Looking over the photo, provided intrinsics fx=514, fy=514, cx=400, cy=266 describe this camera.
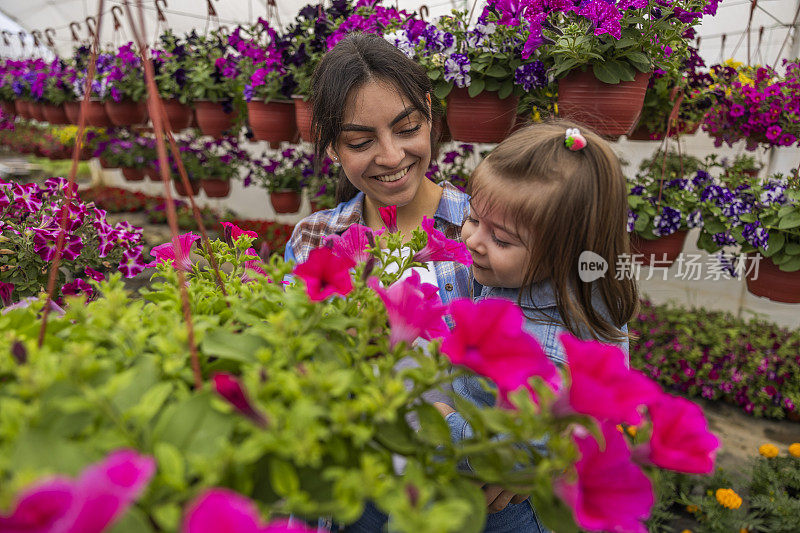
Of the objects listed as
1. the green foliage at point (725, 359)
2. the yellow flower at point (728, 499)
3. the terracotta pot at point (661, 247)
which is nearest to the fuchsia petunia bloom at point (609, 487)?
the yellow flower at point (728, 499)

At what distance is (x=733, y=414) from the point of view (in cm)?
257

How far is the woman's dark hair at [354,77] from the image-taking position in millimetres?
1038

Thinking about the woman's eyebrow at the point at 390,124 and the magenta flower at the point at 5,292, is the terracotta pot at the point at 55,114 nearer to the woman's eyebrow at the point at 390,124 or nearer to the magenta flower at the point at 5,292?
the woman's eyebrow at the point at 390,124

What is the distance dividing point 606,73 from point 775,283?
98 centimetres

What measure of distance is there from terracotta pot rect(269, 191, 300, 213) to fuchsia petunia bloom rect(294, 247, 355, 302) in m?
2.93

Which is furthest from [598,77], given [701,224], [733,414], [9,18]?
[9,18]

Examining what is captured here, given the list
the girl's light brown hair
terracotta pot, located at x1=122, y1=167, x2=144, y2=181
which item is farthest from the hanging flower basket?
terracotta pot, located at x1=122, y1=167, x2=144, y2=181

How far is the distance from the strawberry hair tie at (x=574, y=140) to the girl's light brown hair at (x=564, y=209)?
0.05ft

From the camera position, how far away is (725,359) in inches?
105

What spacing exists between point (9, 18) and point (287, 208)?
7864mm

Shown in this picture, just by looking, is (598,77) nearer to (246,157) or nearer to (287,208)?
(287,208)

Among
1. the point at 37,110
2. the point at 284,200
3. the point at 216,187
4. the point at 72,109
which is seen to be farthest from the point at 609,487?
the point at 37,110

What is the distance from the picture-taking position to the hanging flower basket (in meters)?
1.98

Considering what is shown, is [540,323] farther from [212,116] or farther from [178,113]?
[178,113]
